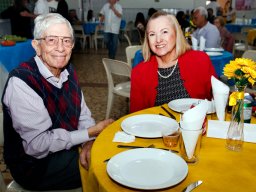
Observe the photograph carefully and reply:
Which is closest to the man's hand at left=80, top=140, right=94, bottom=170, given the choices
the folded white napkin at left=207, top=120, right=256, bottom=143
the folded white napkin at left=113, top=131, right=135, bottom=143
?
the folded white napkin at left=113, top=131, right=135, bottom=143

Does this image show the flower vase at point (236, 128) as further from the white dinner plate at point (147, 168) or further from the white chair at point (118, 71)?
the white chair at point (118, 71)

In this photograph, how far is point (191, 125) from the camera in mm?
1049

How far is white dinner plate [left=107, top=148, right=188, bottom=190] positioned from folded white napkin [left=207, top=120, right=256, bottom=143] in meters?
0.34

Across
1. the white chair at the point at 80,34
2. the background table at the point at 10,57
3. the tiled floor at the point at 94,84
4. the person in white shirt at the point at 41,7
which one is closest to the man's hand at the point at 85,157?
the tiled floor at the point at 94,84

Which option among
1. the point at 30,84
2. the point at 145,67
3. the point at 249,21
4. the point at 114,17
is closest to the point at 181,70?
the point at 145,67

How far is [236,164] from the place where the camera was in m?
1.12

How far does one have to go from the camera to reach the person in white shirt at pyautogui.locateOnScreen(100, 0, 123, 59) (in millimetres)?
7086

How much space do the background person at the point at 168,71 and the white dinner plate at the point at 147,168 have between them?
1.04m

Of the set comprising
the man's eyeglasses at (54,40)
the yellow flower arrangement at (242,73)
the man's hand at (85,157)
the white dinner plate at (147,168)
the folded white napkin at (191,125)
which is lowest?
the man's hand at (85,157)

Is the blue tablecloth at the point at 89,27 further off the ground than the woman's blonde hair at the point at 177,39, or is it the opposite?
the woman's blonde hair at the point at 177,39

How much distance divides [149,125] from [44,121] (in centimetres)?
50

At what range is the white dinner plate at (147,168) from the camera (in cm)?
97

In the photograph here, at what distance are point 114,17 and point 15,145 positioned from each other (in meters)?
5.93

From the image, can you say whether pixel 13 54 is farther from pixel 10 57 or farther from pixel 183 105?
pixel 183 105
